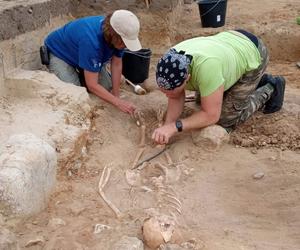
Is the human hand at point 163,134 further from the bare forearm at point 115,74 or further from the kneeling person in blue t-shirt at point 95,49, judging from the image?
the bare forearm at point 115,74

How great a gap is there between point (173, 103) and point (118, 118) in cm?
65

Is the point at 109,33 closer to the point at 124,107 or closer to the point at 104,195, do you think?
the point at 124,107

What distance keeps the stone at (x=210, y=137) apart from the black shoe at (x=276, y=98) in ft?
2.78

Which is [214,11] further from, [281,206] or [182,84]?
[281,206]

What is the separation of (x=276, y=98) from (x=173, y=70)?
1.48 meters

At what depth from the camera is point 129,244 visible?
2.67 m

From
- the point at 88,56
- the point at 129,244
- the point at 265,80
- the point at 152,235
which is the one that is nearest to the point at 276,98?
the point at 265,80

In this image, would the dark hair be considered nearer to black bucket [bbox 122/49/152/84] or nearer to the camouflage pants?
black bucket [bbox 122/49/152/84]

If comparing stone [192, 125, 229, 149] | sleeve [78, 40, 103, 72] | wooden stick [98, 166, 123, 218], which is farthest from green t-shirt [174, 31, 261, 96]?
wooden stick [98, 166, 123, 218]

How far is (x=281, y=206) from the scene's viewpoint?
3246mm

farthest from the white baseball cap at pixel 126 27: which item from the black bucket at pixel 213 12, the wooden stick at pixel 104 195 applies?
the black bucket at pixel 213 12

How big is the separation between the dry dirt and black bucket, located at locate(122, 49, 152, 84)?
1.32ft

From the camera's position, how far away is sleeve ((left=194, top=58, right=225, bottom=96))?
3562mm

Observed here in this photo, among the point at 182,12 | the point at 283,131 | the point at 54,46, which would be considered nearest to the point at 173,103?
the point at 283,131
